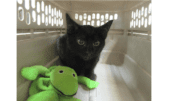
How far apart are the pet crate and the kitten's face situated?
0.19m

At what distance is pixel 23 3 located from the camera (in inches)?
23.5

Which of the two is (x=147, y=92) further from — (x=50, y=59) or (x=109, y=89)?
(x=50, y=59)

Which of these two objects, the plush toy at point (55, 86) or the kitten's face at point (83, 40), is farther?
the kitten's face at point (83, 40)

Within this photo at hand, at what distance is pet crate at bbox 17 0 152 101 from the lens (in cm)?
63

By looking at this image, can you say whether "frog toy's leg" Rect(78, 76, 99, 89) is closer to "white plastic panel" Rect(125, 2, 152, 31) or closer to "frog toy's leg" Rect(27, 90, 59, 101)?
"frog toy's leg" Rect(27, 90, 59, 101)

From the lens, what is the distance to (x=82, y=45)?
84cm

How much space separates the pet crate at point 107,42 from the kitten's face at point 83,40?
192 millimetres

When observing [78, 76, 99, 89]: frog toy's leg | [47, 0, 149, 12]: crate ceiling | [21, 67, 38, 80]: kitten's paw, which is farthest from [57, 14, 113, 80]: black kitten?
[47, 0, 149, 12]: crate ceiling

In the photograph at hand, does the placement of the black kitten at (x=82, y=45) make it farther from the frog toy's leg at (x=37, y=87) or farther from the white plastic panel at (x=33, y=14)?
the frog toy's leg at (x=37, y=87)

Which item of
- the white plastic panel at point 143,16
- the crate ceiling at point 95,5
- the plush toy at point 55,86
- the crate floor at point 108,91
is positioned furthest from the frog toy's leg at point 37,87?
the crate ceiling at point 95,5

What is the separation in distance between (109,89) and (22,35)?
0.60 metres

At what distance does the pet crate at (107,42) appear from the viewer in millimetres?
634

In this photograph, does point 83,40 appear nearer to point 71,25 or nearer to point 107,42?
point 71,25

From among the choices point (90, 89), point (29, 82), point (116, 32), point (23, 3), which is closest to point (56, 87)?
point (29, 82)
